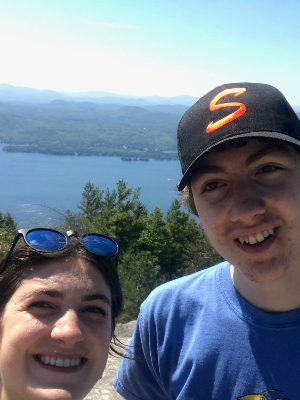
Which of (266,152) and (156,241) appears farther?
(156,241)

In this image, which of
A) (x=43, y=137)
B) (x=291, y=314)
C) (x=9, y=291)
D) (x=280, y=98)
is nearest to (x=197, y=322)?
(x=291, y=314)

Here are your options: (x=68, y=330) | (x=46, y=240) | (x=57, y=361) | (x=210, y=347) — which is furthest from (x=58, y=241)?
(x=210, y=347)

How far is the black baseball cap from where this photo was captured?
1769 mm

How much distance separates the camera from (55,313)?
1746mm

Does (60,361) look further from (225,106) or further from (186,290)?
Answer: (225,106)

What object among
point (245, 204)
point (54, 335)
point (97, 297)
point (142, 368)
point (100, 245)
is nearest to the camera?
point (54, 335)

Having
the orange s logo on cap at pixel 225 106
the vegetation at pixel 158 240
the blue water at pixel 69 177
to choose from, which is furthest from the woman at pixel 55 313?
the blue water at pixel 69 177

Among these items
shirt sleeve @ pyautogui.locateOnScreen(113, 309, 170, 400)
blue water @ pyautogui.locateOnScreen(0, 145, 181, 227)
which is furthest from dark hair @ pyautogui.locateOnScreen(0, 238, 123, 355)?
blue water @ pyautogui.locateOnScreen(0, 145, 181, 227)

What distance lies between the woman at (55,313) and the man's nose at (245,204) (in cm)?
76

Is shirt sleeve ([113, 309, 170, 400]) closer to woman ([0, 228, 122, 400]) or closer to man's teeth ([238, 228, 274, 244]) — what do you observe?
woman ([0, 228, 122, 400])

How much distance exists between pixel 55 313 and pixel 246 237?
3.27ft

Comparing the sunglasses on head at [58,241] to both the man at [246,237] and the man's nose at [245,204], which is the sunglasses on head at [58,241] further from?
the man's nose at [245,204]

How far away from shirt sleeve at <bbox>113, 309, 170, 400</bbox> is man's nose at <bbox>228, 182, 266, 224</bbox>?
0.94 meters

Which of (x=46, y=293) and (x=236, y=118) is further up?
(x=236, y=118)
